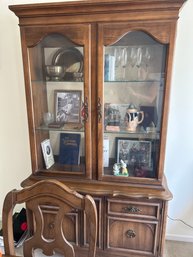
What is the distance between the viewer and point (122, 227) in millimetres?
1621

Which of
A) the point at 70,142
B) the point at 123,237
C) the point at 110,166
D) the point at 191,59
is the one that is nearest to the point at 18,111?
the point at 70,142

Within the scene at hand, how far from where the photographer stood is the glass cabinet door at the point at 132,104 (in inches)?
56.9

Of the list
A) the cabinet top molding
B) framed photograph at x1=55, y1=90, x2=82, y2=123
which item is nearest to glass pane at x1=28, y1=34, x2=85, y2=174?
framed photograph at x1=55, y1=90, x2=82, y2=123

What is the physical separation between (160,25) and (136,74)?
0.36 meters

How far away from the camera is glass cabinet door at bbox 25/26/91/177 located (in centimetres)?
146

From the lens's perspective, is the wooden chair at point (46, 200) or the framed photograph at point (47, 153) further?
the framed photograph at point (47, 153)

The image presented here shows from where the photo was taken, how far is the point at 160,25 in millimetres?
1297

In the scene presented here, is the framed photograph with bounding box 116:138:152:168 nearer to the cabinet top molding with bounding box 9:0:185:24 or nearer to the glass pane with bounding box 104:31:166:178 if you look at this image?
the glass pane with bounding box 104:31:166:178

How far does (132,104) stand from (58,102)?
23.7 inches

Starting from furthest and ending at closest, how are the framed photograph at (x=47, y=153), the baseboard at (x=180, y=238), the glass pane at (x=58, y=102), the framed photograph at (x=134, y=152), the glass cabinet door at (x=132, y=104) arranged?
1. the baseboard at (x=180, y=238)
2. the framed photograph at (x=47, y=153)
3. the framed photograph at (x=134, y=152)
4. the glass pane at (x=58, y=102)
5. the glass cabinet door at (x=132, y=104)

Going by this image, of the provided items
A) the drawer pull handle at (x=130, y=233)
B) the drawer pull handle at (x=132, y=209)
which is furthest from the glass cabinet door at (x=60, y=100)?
the drawer pull handle at (x=130, y=233)

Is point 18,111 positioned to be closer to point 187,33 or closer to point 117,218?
point 117,218

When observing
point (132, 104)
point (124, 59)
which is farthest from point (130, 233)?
point (124, 59)

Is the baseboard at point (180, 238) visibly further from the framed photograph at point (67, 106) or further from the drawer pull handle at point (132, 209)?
the framed photograph at point (67, 106)
